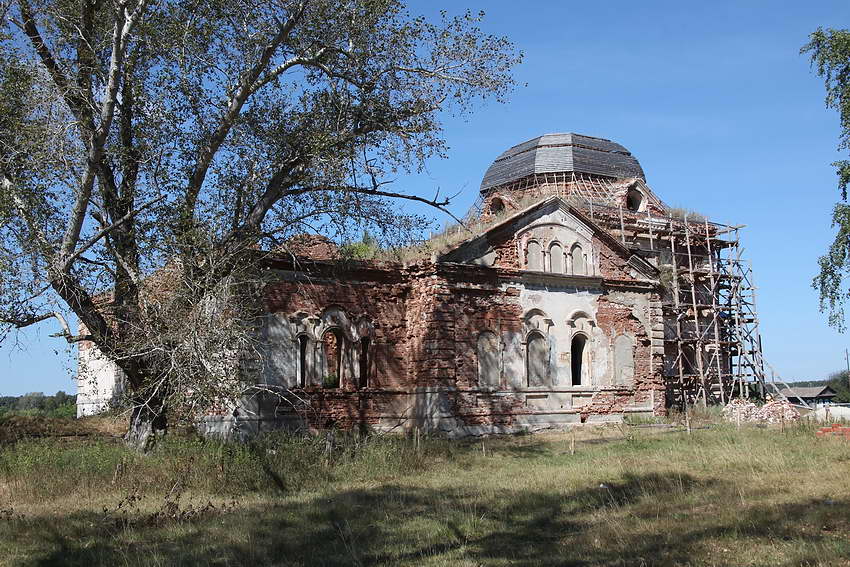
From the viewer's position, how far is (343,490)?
1180 cm

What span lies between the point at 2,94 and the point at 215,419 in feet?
25.7

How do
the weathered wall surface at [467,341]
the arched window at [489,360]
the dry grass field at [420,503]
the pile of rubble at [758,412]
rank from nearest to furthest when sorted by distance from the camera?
the dry grass field at [420,503] < the weathered wall surface at [467,341] < the arched window at [489,360] < the pile of rubble at [758,412]

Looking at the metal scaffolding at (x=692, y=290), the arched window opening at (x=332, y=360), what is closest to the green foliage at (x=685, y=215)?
the metal scaffolding at (x=692, y=290)

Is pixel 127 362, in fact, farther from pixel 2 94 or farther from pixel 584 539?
pixel 584 539

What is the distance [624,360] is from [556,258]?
11.9ft

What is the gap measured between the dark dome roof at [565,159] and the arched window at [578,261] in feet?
36.5

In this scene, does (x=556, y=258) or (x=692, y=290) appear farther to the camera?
(x=692, y=290)

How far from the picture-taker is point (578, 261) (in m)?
21.3

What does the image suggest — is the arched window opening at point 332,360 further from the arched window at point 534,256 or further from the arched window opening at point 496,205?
the arched window opening at point 496,205

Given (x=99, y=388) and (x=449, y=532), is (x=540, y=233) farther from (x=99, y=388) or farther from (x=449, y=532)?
(x=99, y=388)

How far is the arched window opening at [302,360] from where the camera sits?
58.0 ft

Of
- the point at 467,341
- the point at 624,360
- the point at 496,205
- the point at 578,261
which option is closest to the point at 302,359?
the point at 467,341

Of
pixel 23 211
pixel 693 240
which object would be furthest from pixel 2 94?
pixel 693 240

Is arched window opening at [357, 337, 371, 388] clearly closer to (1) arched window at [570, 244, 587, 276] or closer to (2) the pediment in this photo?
(2) the pediment
